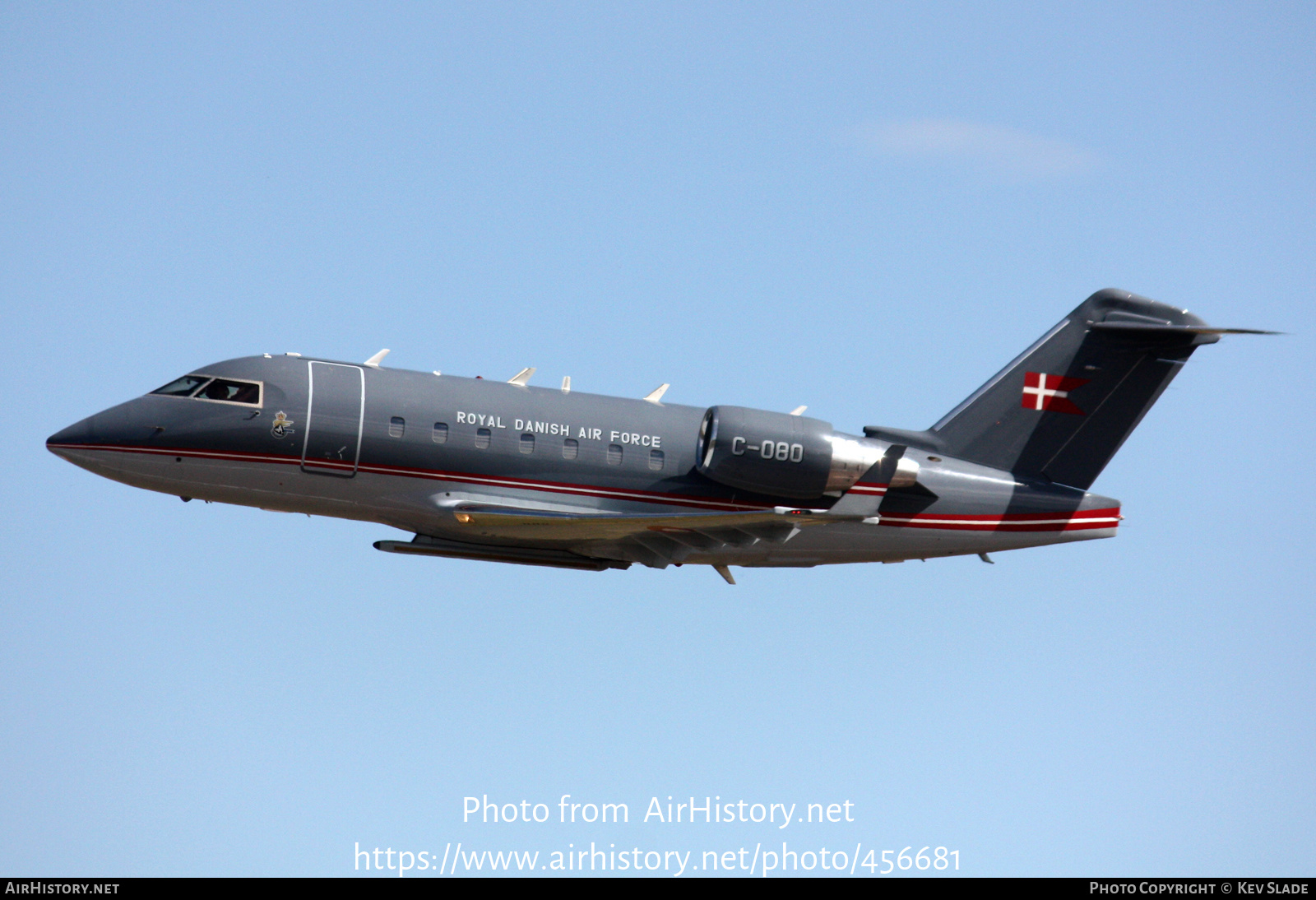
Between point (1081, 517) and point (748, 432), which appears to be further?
point (1081, 517)

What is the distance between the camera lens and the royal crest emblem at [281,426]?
25609mm

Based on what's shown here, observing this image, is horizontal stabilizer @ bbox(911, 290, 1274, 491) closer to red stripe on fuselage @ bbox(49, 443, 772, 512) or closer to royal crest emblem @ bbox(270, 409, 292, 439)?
red stripe on fuselage @ bbox(49, 443, 772, 512)

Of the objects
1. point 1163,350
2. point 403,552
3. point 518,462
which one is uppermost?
point 1163,350

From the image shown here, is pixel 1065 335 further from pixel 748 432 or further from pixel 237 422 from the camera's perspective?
pixel 237 422

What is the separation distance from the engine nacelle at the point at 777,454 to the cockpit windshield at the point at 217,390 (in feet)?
26.0

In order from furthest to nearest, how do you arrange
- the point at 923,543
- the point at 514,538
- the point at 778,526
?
the point at 923,543 < the point at 514,538 < the point at 778,526

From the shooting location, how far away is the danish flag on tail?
2972cm

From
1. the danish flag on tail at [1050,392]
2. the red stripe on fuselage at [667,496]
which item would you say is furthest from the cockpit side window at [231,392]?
the danish flag on tail at [1050,392]

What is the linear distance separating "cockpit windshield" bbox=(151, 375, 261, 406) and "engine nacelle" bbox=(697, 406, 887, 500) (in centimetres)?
791

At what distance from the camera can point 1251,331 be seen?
27.5 meters

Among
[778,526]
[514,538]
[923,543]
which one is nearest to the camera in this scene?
[778,526]

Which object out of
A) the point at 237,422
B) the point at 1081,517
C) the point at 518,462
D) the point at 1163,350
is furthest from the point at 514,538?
the point at 1163,350

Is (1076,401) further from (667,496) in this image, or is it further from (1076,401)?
(667,496)

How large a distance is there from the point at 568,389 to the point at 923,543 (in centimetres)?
738
